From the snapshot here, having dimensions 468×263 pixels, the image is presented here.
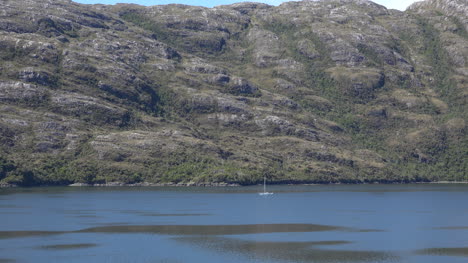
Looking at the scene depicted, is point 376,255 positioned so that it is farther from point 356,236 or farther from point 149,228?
point 149,228

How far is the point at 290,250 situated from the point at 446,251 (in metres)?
29.8

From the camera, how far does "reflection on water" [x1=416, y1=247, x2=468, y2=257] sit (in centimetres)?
11294

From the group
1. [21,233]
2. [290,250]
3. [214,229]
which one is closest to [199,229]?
[214,229]

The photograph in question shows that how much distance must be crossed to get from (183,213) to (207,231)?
48.6m

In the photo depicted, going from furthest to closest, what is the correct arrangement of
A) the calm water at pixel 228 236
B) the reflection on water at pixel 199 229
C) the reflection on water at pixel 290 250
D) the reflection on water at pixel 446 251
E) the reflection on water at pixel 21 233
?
the reflection on water at pixel 199 229
the reflection on water at pixel 21 233
the reflection on water at pixel 446 251
the calm water at pixel 228 236
the reflection on water at pixel 290 250

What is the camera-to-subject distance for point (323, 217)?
7244 inches

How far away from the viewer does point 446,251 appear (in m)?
116

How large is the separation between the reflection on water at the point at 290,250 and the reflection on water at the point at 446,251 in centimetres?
785

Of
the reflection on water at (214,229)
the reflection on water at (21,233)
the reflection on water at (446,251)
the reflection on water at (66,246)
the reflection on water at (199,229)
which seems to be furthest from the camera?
the reflection on water at (214,229)

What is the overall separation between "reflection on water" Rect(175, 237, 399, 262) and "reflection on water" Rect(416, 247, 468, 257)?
7847 millimetres

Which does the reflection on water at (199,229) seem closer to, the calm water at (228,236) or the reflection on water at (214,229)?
the reflection on water at (214,229)

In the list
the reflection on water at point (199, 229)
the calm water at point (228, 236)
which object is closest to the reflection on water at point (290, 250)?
the calm water at point (228, 236)

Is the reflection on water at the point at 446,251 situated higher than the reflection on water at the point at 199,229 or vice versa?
the reflection on water at the point at 446,251

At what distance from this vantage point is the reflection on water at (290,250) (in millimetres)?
107750
